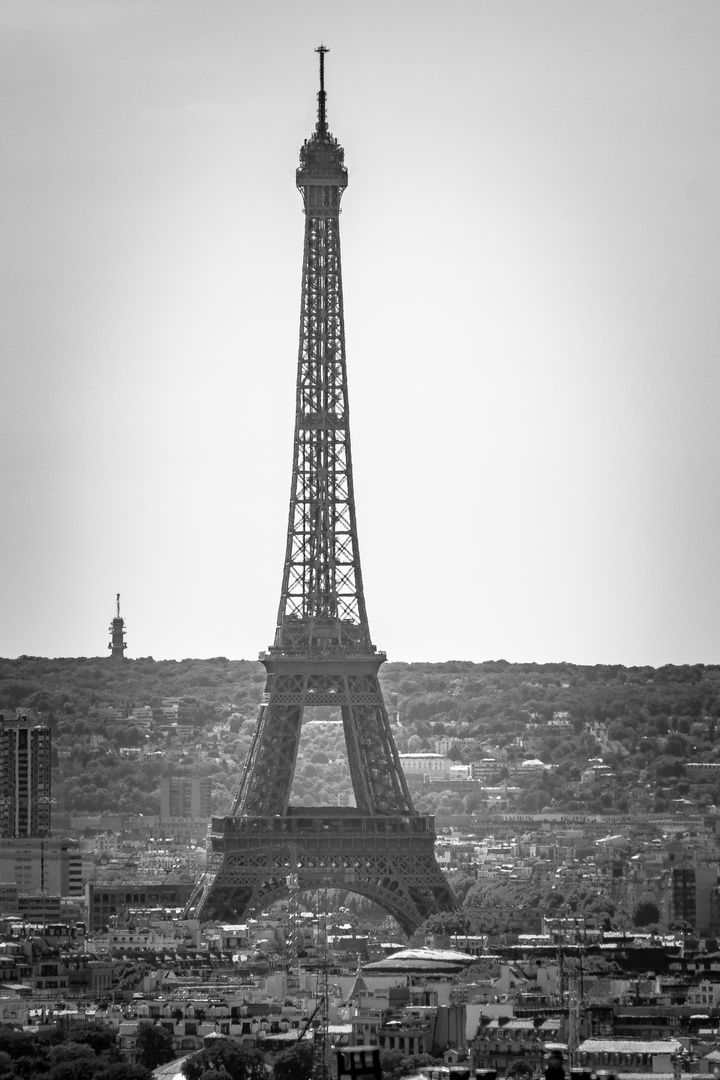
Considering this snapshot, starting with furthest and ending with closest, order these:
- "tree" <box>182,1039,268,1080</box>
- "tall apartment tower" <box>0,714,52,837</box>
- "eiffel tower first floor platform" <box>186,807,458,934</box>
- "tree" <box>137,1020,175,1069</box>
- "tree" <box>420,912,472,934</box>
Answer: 1. "tall apartment tower" <box>0,714,52,837</box>
2. "tree" <box>420,912,472,934</box>
3. "eiffel tower first floor platform" <box>186,807,458,934</box>
4. "tree" <box>137,1020,175,1069</box>
5. "tree" <box>182,1039,268,1080</box>

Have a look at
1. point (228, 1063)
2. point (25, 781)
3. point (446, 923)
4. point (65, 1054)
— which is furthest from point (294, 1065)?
point (25, 781)

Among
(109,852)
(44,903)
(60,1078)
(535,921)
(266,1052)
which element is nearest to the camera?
(60,1078)

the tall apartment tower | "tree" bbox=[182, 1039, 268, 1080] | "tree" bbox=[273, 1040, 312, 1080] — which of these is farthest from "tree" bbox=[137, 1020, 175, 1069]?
the tall apartment tower

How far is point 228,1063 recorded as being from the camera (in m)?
84.4

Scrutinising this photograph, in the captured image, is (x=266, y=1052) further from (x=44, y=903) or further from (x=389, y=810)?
(x=44, y=903)

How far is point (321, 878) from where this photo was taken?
109500 mm

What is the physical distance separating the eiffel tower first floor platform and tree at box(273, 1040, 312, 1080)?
965 inches

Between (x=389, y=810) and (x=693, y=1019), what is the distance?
19321 mm

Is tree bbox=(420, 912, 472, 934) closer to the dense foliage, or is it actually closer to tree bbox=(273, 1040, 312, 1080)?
the dense foliage

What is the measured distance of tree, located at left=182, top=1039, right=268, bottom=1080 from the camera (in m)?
83.7

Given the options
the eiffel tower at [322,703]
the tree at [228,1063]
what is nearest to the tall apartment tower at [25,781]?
the eiffel tower at [322,703]

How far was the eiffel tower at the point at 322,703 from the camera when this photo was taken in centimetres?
10944

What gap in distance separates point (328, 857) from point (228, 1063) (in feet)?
83.8

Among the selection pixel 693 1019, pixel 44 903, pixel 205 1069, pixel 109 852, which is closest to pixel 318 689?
pixel 693 1019
